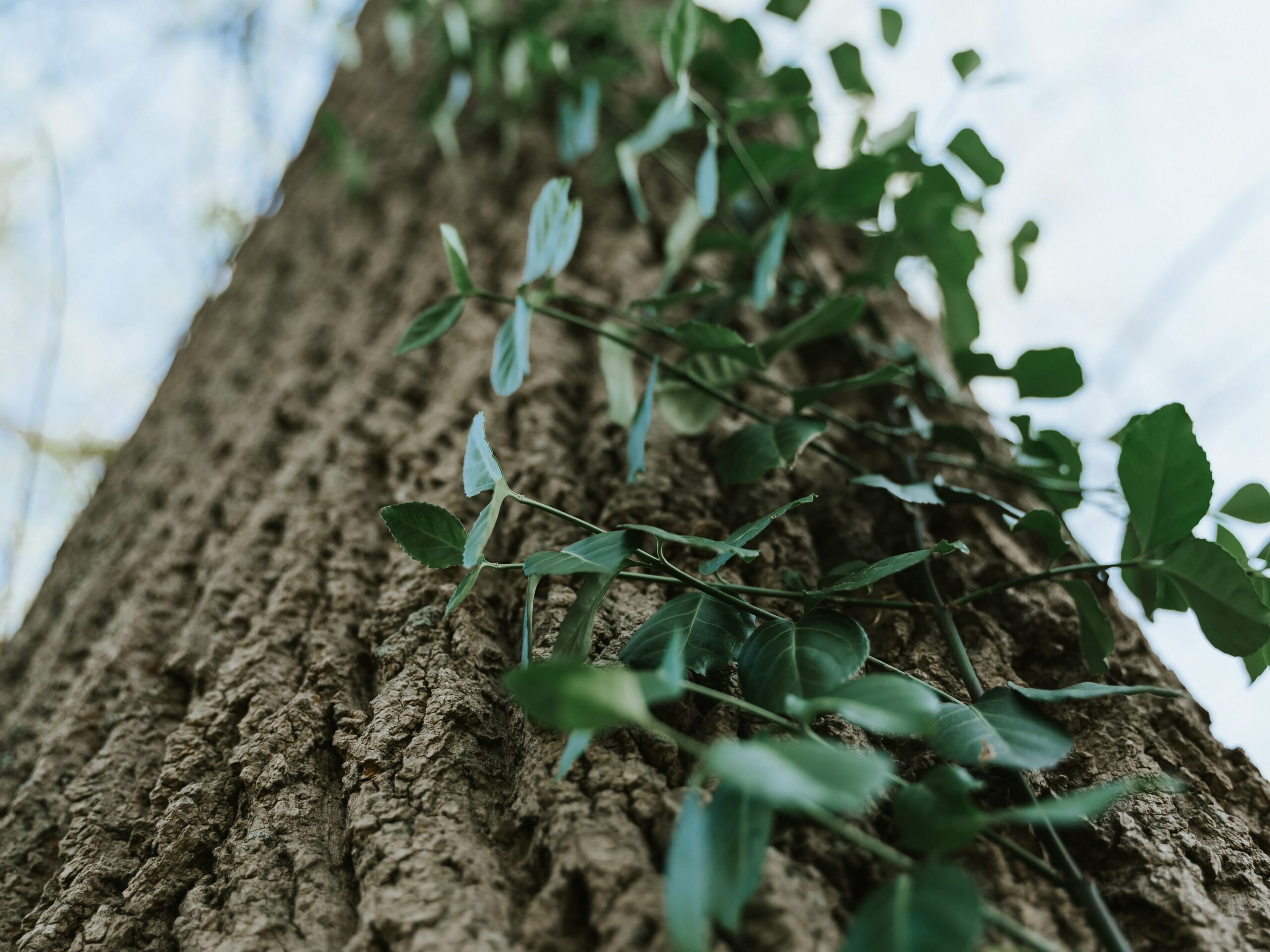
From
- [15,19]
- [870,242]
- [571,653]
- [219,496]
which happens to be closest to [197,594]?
[219,496]

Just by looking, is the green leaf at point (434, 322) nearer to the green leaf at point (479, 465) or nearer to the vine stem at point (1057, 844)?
the green leaf at point (479, 465)

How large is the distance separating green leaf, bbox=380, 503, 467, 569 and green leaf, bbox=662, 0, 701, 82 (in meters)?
0.56

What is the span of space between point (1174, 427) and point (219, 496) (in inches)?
40.1

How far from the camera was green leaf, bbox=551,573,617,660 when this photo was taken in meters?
0.47

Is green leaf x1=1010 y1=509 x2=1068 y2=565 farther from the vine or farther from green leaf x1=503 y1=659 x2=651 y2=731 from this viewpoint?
green leaf x1=503 y1=659 x2=651 y2=731

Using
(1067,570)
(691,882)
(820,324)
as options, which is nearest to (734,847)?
(691,882)

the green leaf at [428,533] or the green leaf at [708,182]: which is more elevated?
the green leaf at [708,182]

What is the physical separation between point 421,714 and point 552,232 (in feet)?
1.34

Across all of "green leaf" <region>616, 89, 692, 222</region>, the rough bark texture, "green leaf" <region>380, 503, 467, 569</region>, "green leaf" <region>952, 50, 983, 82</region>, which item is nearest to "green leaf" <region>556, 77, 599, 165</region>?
the rough bark texture

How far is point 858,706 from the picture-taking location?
35 cm

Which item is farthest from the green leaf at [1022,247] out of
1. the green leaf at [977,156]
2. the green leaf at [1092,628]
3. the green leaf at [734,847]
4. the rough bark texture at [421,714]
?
the green leaf at [734,847]

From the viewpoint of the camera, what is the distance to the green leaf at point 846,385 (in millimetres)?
612

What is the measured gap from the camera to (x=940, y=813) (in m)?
0.37

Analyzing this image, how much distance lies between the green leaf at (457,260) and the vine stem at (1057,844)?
18.8 inches
